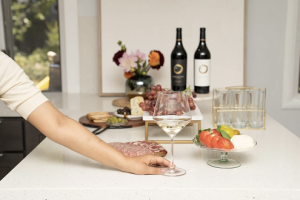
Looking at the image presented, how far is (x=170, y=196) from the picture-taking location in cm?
90

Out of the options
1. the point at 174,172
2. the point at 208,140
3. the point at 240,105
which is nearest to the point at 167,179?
the point at 174,172

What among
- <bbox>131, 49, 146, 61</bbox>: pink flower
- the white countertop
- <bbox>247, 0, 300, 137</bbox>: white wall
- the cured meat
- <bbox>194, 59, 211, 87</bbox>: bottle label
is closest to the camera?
the white countertop

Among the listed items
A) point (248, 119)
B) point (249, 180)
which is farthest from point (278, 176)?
point (248, 119)

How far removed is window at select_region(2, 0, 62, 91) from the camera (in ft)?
8.50

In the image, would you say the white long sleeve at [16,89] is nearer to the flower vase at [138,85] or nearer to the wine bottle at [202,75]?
the wine bottle at [202,75]

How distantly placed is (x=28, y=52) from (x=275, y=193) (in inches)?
86.7

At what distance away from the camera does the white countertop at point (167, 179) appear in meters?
0.90

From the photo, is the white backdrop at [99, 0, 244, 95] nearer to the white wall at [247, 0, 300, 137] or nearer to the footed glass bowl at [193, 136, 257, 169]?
the white wall at [247, 0, 300, 137]

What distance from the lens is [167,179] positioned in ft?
3.17

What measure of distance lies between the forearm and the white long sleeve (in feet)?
0.08

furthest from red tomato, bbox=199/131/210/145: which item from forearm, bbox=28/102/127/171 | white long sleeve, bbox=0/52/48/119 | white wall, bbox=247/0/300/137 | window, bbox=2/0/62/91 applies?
window, bbox=2/0/62/91

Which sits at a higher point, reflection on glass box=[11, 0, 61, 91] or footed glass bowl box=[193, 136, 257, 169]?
reflection on glass box=[11, 0, 61, 91]

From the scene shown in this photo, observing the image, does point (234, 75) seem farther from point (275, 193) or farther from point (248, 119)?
point (275, 193)

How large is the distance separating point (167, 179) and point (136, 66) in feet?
3.83
